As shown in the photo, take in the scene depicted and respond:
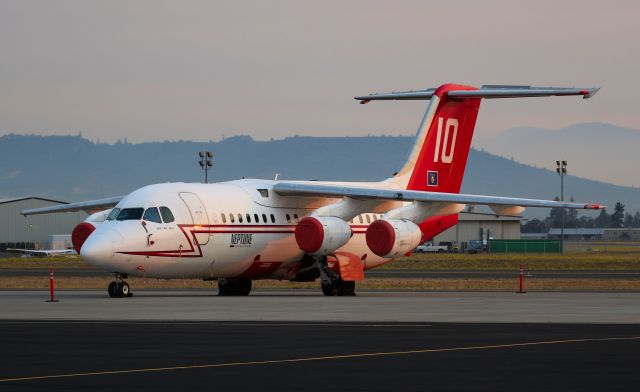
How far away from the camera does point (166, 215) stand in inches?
1704

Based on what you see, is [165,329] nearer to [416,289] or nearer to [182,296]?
[182,296]

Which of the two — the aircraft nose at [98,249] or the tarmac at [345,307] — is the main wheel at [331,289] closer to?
the tarmac at [345,307]

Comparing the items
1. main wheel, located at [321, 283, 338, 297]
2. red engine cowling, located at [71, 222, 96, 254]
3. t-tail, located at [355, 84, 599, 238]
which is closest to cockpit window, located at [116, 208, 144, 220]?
red engine cowling, located at [71, 222, 96, 254]

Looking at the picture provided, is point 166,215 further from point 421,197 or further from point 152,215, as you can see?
point 421,197

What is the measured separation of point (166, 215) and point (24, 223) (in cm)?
9738

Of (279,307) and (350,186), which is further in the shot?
(350,186)

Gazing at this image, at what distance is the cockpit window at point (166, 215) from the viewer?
142ft

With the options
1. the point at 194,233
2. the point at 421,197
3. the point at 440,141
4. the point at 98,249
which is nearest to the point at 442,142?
the point at 440,141

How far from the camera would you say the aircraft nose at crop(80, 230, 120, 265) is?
4062cm

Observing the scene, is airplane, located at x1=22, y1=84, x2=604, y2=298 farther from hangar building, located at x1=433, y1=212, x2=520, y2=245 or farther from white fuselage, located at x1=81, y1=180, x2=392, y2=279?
hangar building, located at x1=433, y1=212, x2=520, y2=245

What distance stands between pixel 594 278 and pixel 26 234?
84.6m

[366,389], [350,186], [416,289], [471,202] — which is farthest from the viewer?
[416,289]

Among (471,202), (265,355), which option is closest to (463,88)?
(471,202)

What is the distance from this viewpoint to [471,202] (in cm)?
4509
